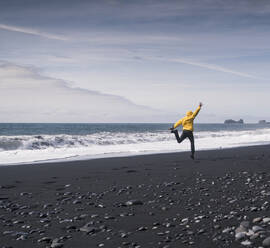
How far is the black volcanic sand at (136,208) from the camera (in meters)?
4.44

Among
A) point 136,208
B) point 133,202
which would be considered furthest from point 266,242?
point 133,202

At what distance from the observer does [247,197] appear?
6582mm

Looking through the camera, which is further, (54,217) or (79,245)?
(54,217)

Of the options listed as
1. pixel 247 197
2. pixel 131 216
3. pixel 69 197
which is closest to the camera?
pixel 131 216

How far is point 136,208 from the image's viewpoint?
6.11 m

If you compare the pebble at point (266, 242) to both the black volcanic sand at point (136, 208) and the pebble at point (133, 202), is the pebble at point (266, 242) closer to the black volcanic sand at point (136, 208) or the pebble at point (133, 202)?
the black volcanic sand at point (136, 208)

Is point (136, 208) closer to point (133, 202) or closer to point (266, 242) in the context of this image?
point (133, 202)

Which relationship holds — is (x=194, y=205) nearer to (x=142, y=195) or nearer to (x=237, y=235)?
(x=142, y=195)

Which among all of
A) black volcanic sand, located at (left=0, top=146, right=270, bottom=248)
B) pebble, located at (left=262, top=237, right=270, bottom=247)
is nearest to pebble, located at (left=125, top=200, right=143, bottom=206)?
black volcanic sand, located at (left=0, top=146, right=270, bottom=248)

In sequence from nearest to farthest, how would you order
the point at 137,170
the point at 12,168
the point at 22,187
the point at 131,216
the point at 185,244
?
the point at 185,244, the point at 131,216, the point at 22,187, the point at 137,170, the point at 12,168

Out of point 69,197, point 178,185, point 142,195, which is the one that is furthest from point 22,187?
point 178,185

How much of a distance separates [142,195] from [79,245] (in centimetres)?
301

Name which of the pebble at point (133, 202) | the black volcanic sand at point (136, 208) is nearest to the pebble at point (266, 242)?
the black volcanic sand at point (136, 208)

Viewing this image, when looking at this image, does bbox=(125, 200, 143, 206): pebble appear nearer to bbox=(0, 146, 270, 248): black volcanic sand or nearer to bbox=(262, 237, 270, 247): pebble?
bbox=(0, 146, 270, 248): black volcanic sand
